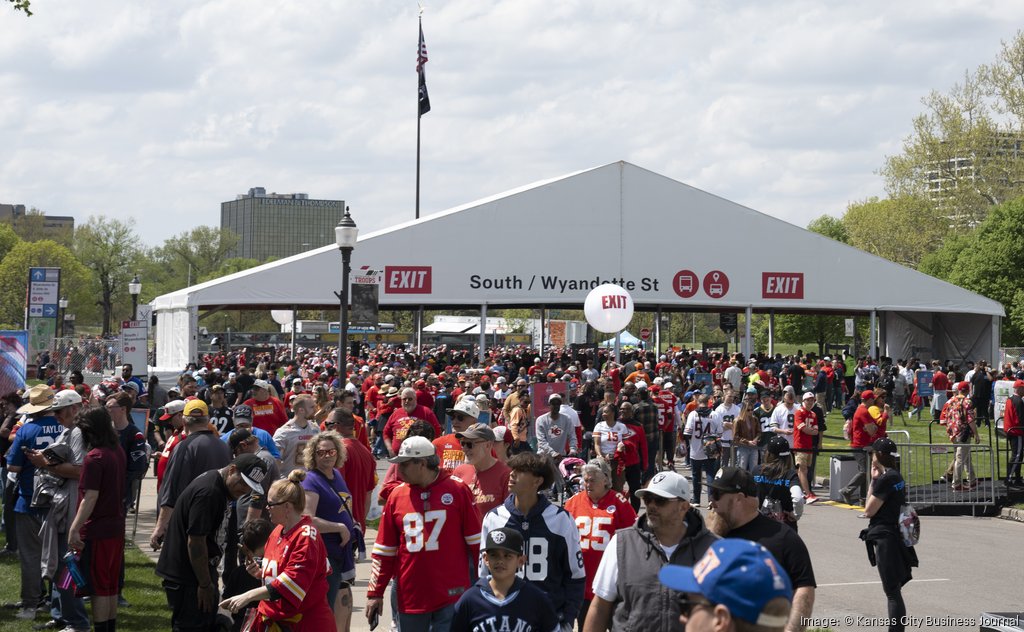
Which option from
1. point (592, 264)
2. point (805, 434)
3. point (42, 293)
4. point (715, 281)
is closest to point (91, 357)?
point (42, 293)

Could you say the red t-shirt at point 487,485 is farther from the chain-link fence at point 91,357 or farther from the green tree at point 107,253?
the green tree at point 107,253

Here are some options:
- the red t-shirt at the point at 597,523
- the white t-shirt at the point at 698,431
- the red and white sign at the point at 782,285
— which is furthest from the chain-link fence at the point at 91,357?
the red t-shirt at the point at 597,523

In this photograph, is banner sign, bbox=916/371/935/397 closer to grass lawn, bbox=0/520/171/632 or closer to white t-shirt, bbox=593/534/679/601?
grass lawn, bbox=0/520/171/632

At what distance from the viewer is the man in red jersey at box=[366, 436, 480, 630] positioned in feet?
21.4

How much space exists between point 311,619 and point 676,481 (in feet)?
6.74

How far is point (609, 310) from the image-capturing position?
97.3ft

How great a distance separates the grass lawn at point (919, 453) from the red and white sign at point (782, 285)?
4787mm

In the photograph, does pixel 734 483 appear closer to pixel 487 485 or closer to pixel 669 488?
pixel 669 488

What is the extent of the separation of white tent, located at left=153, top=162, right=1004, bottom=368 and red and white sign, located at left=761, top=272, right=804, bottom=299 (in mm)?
48

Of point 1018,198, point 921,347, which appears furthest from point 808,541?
point 1018,198

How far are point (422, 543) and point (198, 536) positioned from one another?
155 centimetres

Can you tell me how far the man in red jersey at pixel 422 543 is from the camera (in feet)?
21.4

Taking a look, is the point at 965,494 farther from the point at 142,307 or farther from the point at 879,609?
the point at 142,307

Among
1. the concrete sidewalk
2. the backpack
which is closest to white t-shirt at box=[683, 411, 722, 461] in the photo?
the concrete sidewalk
